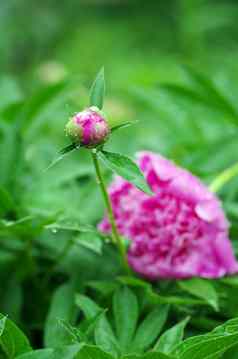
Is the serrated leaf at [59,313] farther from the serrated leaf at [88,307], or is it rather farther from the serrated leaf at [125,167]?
the serrated leaf at [125,167]

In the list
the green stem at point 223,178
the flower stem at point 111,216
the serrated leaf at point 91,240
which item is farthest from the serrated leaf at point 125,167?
the green stem at point 223,178

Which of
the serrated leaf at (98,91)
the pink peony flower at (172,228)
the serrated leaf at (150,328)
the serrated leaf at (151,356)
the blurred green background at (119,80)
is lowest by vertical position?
the serrated leaf at (151,356)

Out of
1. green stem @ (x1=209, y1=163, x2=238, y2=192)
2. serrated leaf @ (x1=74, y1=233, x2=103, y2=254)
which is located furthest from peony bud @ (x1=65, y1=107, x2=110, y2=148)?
green stem @ (x1=209, y1=163, x2=238, y2=192)

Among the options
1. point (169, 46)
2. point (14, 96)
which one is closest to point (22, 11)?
point (169, 46)

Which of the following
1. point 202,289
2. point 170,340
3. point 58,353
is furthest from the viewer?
→ point 202,289

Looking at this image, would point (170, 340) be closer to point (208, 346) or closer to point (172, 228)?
point (208, 346)

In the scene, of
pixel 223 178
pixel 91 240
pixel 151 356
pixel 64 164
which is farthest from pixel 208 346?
pixel 64 164
